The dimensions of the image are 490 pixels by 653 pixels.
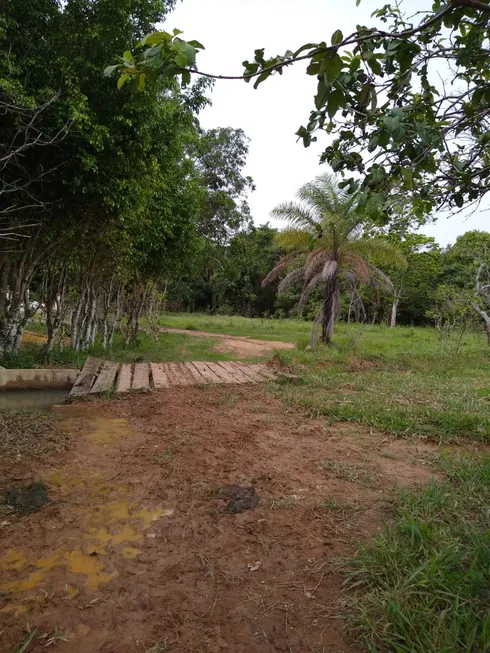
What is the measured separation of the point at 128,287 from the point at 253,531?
11623 mm

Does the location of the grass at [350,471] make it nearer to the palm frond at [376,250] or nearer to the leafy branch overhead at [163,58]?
the leafy branch overhead at [163,58]

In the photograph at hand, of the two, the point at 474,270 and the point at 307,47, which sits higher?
the point at 474,270

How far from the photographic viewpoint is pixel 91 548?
2439 millimetres

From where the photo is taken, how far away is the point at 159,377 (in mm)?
7145

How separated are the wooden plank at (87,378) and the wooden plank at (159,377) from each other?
100 centimetres

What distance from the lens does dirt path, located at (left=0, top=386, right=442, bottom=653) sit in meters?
1.86

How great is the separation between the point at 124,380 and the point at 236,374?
2.11 meters

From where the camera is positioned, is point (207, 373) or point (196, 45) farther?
point (207, 373)

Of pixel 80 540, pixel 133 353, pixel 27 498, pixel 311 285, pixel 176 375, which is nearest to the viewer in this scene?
pixel 80 540

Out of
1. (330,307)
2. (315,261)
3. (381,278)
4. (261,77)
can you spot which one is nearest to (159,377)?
(261,77)

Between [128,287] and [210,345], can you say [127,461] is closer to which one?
[210,345]

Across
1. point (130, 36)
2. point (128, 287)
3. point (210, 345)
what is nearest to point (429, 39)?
point (130, 36)

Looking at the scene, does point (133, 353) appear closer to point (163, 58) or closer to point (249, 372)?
point (249, 372)

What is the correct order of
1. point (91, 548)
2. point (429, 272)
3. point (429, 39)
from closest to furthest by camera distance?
point (429, 39) → point (91, 548) → point (429, 272)
